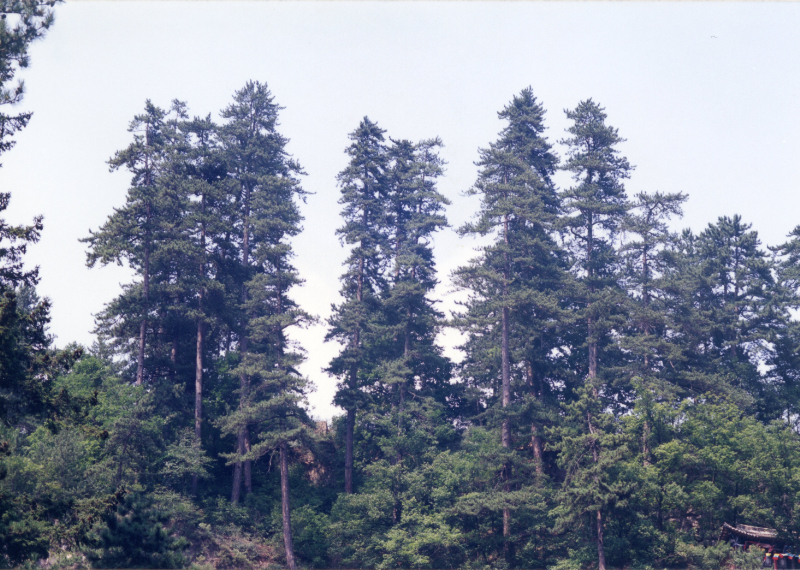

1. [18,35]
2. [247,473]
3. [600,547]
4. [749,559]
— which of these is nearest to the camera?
[18,35]

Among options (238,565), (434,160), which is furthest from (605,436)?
(434,160)

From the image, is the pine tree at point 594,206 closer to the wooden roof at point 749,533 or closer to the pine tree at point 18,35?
the wooden roof at point 749,533

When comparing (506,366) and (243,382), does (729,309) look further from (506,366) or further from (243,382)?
(243,382)

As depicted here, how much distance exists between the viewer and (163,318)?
43875 millimetres

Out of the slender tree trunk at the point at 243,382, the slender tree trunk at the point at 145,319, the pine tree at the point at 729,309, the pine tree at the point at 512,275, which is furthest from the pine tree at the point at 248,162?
the pine tree at the point at 729,309

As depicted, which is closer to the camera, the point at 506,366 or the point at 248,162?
the point at 506,366

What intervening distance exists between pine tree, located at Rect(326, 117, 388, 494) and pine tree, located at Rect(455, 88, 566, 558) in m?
6.82

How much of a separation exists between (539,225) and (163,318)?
24630mm

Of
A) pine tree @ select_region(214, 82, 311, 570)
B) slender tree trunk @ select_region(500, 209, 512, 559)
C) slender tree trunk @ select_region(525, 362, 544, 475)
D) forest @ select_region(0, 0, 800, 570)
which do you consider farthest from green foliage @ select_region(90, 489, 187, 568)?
slender tree trunk @ select_region(525, 362, 544, 475)

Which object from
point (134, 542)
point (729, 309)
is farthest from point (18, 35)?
point (729, 309)

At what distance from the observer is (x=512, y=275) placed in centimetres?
4778

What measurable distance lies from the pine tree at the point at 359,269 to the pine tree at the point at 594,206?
518 inches

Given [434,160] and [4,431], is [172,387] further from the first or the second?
[434,160]

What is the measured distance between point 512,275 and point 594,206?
277 inches
